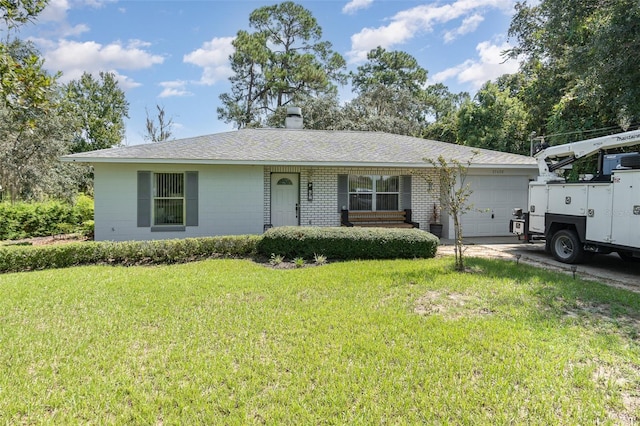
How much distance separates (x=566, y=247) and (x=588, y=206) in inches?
48.3

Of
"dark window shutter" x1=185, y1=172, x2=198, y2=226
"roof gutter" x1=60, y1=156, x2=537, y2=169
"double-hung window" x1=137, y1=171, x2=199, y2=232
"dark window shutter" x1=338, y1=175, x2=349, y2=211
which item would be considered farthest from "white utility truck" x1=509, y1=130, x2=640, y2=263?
"double-hung window" x1=137, y1=171, x2=199, y2=232

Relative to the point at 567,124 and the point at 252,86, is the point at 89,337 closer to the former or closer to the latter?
the point at 567,124

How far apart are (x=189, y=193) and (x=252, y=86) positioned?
915 inches

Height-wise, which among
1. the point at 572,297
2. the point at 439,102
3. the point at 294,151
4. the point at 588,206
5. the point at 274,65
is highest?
the point at 274,65

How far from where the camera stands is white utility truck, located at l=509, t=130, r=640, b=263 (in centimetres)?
733

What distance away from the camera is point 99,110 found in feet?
115

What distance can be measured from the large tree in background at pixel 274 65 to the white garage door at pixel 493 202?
68.2ft

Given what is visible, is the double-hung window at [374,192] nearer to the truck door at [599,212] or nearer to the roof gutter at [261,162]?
the roof gutter at [261,162]

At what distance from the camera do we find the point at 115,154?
34.4ft

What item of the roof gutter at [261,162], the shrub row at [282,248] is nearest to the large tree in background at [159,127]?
the roof gutter at [261,162]

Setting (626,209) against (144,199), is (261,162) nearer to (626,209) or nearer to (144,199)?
(144,199)

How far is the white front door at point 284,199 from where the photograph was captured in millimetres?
12320

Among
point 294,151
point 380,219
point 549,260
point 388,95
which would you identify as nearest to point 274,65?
point 388,95

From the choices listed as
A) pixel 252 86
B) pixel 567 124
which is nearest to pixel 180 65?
pixel 252 86
